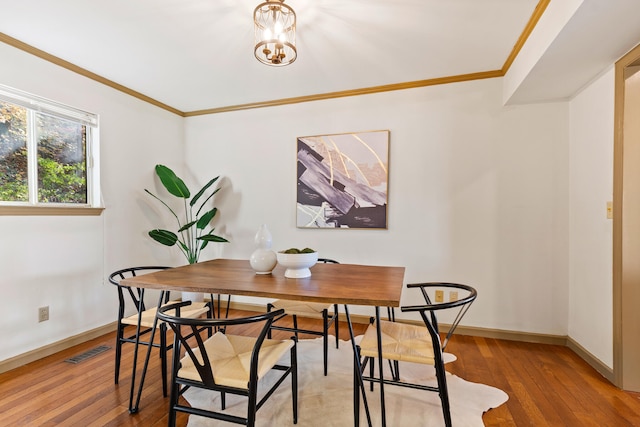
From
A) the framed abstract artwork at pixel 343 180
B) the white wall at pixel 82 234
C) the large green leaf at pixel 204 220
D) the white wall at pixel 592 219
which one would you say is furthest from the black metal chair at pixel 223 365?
the white wall at pixel 592 219

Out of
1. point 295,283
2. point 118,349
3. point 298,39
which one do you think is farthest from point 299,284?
point 298,39

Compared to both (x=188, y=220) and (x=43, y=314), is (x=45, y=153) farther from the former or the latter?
(x=188, y=220)

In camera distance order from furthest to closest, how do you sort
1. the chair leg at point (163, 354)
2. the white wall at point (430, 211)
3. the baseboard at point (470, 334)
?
the white wall at point (430, 211) → the baseboard at point (470, 334) → the chair leg at point (163, 354)

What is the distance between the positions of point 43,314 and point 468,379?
3.22 meters

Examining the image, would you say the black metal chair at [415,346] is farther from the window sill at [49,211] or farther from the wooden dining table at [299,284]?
the window sill at [49,211]

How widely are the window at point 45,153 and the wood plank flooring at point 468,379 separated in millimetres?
1270

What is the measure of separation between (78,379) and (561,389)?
126 inches

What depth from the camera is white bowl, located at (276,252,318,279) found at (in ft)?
5.97

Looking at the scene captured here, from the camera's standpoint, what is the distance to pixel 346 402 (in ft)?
6.20

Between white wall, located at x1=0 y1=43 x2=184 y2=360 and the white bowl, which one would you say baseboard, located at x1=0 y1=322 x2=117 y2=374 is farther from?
the white bowl

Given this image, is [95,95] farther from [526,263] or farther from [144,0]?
[526,263]

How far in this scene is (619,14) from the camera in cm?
160

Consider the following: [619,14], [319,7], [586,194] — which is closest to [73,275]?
[319,7]

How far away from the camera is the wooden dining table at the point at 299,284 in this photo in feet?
4.71
